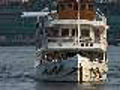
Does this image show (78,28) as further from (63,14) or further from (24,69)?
(24,69)

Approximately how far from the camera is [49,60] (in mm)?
96375

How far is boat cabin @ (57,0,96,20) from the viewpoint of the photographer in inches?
3954

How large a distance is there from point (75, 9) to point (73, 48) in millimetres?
7624

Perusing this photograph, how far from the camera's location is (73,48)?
9550cm

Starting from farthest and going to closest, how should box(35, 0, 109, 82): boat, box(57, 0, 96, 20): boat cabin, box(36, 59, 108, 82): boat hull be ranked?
box(57, 0, 96, 20): boat cabin < box(35, 0, 109, 82): boat < box(36, 59, 108, 82): boat hull

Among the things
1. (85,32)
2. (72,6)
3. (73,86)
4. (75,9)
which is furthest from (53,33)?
(73,86)

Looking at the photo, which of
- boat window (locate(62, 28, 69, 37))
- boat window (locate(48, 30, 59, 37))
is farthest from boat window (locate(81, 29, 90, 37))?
boat window (locate(48, 30, 59, 37))

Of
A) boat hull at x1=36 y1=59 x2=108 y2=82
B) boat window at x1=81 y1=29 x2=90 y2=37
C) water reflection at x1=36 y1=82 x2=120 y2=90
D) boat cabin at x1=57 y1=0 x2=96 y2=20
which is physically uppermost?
boat cabin at x1=57 y1=0 x2=96 y2=20

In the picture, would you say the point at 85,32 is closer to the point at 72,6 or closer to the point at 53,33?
the point at 53,33

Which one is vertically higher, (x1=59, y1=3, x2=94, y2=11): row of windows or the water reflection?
(x1=59, y1=3, x2=94, y2=11): row of windows

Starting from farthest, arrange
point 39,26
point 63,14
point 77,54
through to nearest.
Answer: point 39,26 < point 63,14 < point 77,54

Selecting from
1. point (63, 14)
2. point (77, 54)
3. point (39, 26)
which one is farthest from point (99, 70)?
point (39, 26)

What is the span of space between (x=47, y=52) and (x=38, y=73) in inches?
143

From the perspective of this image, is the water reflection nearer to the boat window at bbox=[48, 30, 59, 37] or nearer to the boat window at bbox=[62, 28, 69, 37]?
the boat window at bbox=[48, 30, 59, 37]
